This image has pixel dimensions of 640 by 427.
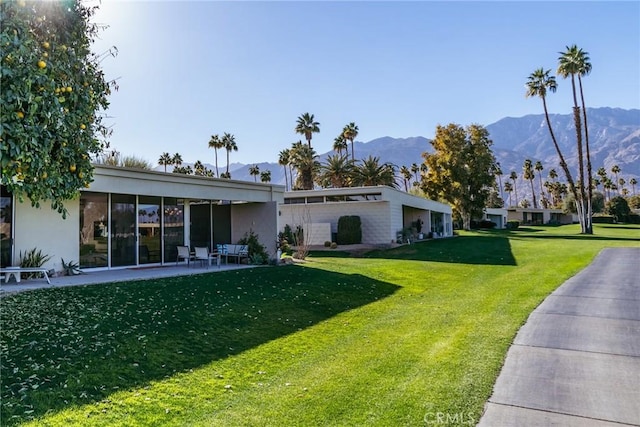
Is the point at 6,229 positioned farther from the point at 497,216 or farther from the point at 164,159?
the point at 497,216

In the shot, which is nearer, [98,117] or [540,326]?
[98,117]

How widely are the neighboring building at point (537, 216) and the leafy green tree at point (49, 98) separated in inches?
3099

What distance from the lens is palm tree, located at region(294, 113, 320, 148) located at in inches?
2031

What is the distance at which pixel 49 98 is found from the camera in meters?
3.60

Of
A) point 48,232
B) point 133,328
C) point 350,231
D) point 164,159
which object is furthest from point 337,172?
point 133,328

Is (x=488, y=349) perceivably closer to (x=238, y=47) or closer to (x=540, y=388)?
(x=540, y=388)

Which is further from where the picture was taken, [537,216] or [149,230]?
[537,216]

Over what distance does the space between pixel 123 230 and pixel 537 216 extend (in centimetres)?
7992

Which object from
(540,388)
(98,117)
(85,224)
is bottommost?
(540,388)

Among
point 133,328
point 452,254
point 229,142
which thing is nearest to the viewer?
point 133,328

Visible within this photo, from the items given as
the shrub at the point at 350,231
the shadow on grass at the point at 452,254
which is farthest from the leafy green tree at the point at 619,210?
the shrub at the point at 350,231

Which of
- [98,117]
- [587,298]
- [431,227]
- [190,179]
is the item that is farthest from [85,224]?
[431,227]

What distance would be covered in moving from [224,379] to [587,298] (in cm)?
862

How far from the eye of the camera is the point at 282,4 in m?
13.3
